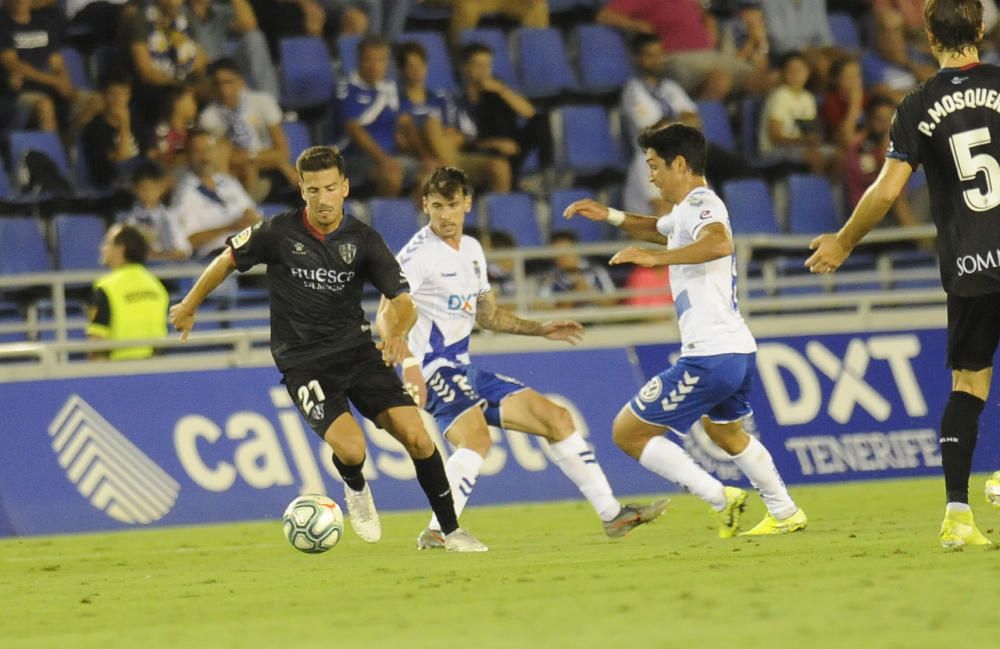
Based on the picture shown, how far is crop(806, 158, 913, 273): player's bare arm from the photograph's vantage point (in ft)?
26.6

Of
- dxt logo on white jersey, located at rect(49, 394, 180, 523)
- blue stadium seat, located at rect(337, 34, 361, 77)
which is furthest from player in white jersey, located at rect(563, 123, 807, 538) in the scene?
blue stadium seat, located at rect(337, 34, 361, 77)

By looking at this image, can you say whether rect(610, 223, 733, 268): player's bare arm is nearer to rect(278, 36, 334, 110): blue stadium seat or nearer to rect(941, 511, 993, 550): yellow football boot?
rect(941, 511, 993, 550): yellow football boot

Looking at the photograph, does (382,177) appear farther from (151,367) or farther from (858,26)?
(858,26)

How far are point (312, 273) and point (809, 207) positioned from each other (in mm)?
10276

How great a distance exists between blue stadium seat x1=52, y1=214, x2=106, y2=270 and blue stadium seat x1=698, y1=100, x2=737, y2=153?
22.2 feet

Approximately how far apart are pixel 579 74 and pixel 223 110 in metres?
4.58

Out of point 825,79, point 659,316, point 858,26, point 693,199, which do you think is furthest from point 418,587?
point 858,26

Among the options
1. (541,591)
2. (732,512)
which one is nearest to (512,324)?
(732,512)

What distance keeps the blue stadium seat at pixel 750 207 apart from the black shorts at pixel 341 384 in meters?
9.38

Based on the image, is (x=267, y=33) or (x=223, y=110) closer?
(x=223, y=110)

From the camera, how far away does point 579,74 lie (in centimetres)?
2044

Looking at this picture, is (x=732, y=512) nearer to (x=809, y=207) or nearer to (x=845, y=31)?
(x=809, y=207)

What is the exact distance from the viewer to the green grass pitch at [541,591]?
621 centimetres

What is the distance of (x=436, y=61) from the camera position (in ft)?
64.2
